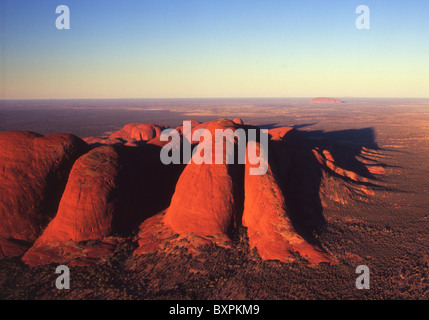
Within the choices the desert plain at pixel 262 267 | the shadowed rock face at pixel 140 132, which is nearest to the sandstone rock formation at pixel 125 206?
the desert plain at pixel 262 267

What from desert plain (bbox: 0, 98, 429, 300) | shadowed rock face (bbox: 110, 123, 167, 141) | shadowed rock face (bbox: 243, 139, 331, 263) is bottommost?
desert plain (bbox: 0, 98, 429, 300)

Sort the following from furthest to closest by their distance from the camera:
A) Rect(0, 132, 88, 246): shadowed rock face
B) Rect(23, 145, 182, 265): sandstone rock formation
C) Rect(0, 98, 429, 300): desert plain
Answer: Rect(0, 132, 88, 246): shadowed rock face
Rect(23, 145, 182, 265): sandstone rock formation
Rect(0, 98, 429, 300): desert plain

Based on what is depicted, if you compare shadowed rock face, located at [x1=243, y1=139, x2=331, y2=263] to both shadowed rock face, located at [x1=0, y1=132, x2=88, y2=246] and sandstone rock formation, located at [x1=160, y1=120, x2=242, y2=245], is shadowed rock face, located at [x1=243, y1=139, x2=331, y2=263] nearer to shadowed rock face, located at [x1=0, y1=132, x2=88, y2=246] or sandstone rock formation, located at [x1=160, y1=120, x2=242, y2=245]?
sandstone rock formation, located at [x1=160, y1=120, x2=242, y2=245]

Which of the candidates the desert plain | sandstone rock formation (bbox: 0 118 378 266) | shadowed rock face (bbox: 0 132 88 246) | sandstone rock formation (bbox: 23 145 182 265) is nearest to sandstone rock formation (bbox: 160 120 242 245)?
sandstone rock formation (bbox: 0 118 378 266)

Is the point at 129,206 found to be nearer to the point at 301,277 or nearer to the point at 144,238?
the point at 144,238

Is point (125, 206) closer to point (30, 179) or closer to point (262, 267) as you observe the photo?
point (30, 179)

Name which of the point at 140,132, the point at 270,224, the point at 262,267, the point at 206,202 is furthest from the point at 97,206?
the point at 140,132

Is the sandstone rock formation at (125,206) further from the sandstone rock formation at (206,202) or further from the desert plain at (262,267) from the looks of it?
the desert plain at (262,267)
